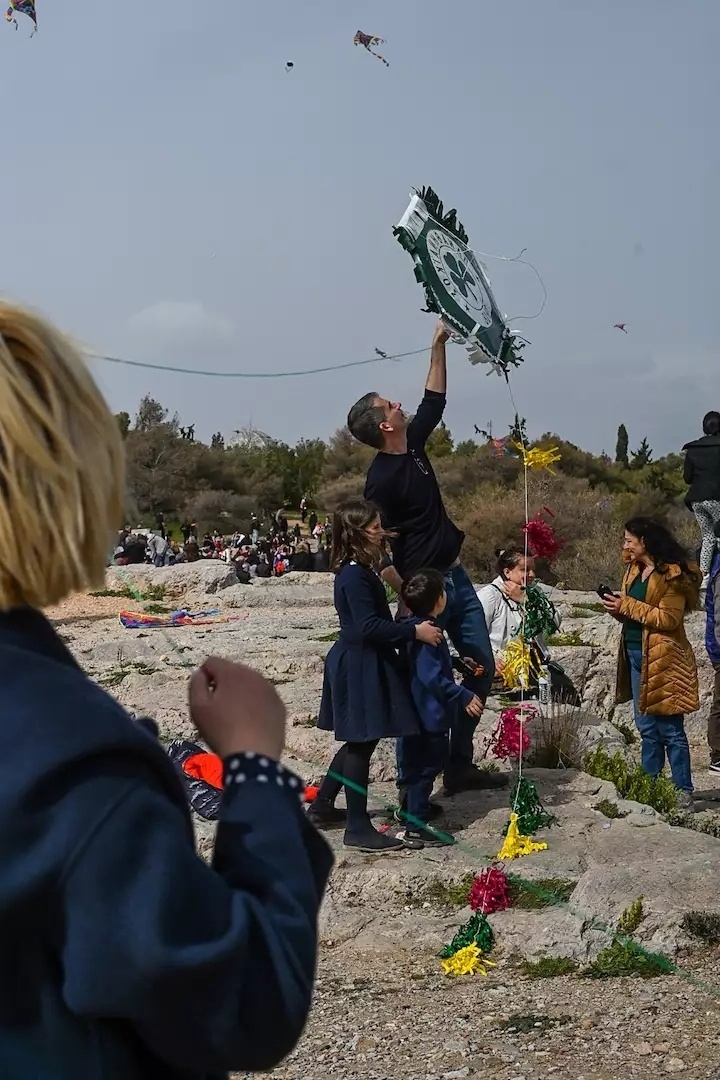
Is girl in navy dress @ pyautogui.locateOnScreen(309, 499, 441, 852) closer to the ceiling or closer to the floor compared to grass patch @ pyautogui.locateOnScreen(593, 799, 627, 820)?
closer to the ceiling

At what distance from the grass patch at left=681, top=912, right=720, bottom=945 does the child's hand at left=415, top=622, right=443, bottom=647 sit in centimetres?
184

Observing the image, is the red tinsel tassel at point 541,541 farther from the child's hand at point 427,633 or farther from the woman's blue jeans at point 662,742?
the woman's blue jeans at point 662,742

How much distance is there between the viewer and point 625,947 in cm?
466

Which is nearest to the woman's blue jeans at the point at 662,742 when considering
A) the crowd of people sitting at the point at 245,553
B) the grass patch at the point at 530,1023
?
the grass patch at the point at 530,1023

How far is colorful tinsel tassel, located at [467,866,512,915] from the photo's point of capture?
5094 millimetres

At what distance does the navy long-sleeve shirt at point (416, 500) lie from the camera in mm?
6215

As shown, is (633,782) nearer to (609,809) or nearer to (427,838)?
(609,809)

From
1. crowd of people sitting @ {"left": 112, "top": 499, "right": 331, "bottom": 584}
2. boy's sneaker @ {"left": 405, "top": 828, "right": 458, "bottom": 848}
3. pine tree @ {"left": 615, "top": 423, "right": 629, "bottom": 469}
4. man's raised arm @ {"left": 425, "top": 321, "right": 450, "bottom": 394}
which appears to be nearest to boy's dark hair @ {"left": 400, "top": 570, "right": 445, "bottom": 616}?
man's raised arm @ {"left": 425, "top": 321, "right": 450, "bottom": 394}

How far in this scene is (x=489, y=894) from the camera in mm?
5121

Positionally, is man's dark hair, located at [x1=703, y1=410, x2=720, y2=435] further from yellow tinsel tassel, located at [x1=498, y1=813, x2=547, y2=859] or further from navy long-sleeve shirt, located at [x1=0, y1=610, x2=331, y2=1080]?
navy long-sleeve shirt, located at [x1=0, y1=610, x2=331, y2=1080]

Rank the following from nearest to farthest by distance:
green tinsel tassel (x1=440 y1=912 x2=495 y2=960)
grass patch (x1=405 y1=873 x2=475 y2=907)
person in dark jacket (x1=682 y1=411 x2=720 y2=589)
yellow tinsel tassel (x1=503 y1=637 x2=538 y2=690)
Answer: green tinsel tassel (x1=440 y1=912 x2=495 y2=960), grass patch (x1=405 y1=873 x2=475 y2=907), yellow tinsel tassel (x1=503 y1=637 x2=538 y2=690), person in dark jacket (x1=682 y1=411 x2=720 y2=589)

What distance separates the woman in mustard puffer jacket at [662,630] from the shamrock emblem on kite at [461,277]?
1951 mm

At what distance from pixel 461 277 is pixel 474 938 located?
3023 mm

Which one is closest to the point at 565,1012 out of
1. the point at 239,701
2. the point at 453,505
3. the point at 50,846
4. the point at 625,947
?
the point at 625,947
